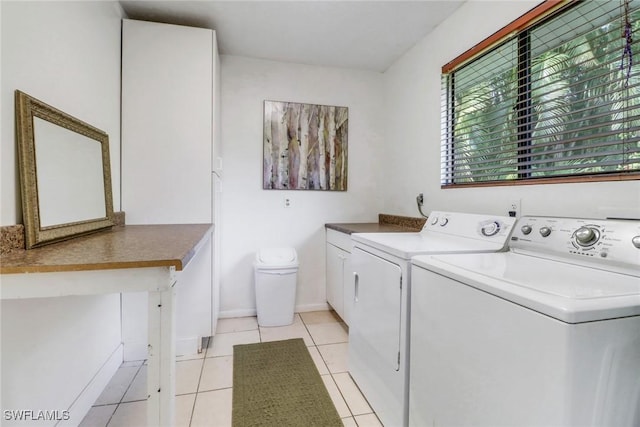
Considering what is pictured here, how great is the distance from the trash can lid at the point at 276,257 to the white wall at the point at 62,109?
1.12 meters

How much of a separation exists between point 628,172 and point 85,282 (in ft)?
6.53

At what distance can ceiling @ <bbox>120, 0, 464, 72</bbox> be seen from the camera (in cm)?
205

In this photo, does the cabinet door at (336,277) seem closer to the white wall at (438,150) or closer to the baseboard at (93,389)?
the white wall at (438,150)

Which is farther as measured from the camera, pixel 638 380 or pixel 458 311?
pixel 458 311

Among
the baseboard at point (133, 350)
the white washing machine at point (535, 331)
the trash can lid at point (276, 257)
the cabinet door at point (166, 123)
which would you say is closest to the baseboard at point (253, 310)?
the trash can lid at point (276, 257)

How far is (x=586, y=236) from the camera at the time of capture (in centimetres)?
110

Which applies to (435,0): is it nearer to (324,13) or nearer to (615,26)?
(324,13)

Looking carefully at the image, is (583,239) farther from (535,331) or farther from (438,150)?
(438,150)

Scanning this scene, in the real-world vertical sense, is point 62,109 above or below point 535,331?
above

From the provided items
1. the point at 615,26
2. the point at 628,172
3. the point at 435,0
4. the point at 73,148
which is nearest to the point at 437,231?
the point at 628,172

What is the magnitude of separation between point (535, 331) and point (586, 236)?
0.60 m

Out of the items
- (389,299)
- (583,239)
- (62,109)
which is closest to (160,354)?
(389,299)

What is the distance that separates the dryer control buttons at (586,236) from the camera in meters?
1.08

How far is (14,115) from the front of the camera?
1.12m
